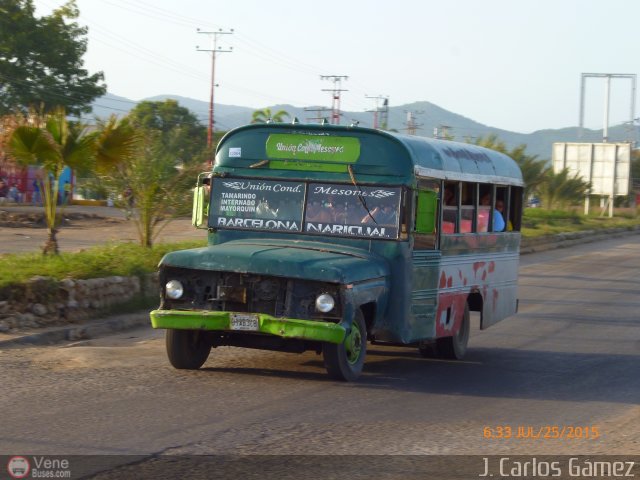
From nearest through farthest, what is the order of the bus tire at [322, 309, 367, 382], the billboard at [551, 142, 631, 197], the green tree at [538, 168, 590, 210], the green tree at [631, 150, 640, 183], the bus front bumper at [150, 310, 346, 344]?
1. the bus front bumper at [150, 310, 346, 344]
2. the bus tire at [322, 309, 367, 382]
3. the green tree at [538, 168, 590, 210]
4. the billboard at [551, 142, 631, 197]
5. the green tree at [631, 150, 640, 183]

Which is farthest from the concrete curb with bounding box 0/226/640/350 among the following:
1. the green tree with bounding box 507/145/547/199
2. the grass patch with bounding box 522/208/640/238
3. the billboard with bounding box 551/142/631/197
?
the billboard with bounding box 551/142/631/197

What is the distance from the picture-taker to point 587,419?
360 inches

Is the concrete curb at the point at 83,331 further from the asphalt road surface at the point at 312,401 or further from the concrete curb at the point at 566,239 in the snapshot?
the concrete curb at the point at 566,239

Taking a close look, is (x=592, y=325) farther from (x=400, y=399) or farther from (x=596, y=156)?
(x=596, y=156)

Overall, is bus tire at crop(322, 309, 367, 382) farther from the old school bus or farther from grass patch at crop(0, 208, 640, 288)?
grass patch at crop(0, 208, 640, 288)

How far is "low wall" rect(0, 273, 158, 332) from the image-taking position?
13008 millimetres

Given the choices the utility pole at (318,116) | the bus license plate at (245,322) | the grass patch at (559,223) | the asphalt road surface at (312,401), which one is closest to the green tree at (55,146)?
the asphalt road surface at (312,401)

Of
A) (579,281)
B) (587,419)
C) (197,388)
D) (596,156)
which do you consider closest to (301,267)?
(197,388)

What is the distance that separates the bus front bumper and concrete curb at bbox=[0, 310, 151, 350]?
10.2ft

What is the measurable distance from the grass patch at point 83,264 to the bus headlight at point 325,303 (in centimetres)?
528

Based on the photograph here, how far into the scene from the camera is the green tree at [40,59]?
5331cm

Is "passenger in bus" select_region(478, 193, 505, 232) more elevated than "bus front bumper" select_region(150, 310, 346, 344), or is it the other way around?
"passenger in bus" select_region(478, 193, 505, 232)

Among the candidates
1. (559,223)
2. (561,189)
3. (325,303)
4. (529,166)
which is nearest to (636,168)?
(561,189)

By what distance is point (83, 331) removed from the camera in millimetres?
13367
